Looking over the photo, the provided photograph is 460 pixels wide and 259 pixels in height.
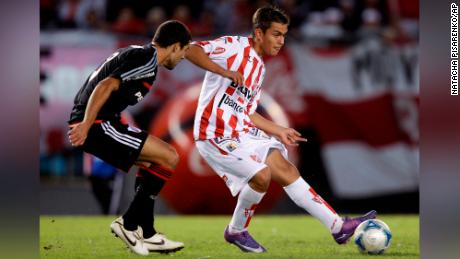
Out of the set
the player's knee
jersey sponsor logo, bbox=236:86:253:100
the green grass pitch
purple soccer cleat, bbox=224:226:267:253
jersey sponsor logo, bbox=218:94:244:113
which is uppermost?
jersey sponsor logo, bbox=236:86:253:100

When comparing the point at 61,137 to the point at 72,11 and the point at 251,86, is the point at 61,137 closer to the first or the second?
the point at 72,11

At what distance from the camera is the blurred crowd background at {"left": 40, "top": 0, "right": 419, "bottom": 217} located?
34.9 ft

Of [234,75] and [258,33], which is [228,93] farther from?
[258,33]

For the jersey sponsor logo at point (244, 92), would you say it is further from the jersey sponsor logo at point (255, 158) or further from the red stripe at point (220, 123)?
the jersey sponsor logo at point (255, 158)

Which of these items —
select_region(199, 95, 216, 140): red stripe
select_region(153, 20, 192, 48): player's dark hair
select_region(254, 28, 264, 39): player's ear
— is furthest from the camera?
select_region(254, 28, 264, 39): player's ear

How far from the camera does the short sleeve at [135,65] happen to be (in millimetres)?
5555

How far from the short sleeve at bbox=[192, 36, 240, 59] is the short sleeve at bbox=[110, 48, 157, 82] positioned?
0.64 metres

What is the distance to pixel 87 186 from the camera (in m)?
10.6

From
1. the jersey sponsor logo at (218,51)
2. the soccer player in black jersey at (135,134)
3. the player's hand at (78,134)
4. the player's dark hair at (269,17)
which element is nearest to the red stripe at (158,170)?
the soccer player in black jersey at (135,134)

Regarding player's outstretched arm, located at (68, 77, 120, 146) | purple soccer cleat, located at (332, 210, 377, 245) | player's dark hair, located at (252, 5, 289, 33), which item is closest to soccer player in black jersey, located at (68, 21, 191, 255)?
player's outstretched arm, located at (68, 77, 120, 146)

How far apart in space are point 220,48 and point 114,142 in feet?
4.12

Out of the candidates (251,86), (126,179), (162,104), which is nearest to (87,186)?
(126,179)

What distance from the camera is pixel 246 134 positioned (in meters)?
6.27

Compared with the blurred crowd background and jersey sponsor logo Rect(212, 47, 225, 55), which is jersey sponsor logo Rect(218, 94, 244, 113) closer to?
jersey sponsor logo Rect(212, 47, 225, 55)
